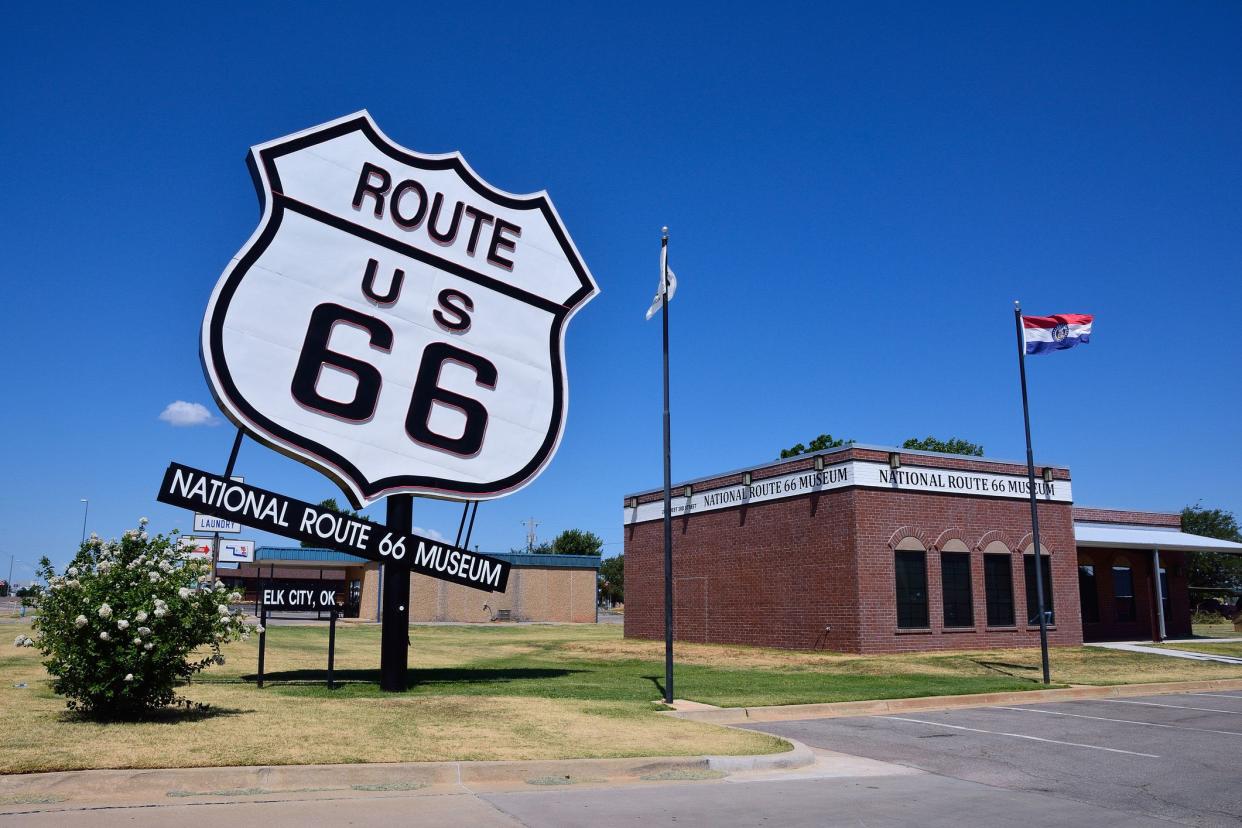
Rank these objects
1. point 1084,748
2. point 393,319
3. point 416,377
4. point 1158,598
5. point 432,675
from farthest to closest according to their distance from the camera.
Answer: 1. point 1158,598
2. point 432,675
3. point 416,377
4. point 393,319
5. point 1084,748

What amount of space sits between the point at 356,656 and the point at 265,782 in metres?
18.7

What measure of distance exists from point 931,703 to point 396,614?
33.3 ft

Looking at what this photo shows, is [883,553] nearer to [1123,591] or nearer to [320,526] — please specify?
[1123,591]

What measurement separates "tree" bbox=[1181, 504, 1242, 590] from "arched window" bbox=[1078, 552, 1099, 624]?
4227cm

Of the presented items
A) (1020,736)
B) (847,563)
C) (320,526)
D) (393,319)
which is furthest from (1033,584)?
(320,526)

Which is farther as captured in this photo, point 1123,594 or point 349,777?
point 1123,594

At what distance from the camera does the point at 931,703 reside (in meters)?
18.7

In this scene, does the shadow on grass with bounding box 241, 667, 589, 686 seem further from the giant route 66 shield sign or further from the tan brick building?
the tan brick building

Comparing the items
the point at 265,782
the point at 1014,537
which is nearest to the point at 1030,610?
the point at 1014,537

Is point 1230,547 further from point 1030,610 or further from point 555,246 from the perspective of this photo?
point 555,246

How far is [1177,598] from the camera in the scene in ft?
130

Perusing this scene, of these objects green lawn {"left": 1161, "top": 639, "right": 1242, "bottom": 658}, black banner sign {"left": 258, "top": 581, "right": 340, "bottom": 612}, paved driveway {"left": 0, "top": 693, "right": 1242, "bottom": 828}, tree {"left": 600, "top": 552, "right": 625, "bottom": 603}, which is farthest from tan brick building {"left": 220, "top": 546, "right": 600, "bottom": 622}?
tree {"left": 600, "top": 552, "right": 625, "bottom": 603}

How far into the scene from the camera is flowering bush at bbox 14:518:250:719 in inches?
466

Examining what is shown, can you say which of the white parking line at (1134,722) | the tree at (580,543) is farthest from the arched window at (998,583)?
the tree at (580,543)
